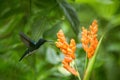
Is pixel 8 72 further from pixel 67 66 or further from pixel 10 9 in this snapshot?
pixel 67 66

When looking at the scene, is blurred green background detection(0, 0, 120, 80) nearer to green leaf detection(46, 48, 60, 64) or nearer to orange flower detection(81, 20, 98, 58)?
green leaf detection(46, 48, 60, 64)

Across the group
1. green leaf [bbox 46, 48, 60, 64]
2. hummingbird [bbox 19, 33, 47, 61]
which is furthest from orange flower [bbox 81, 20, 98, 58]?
green leaf [bbox 46, 48, 60, 64]

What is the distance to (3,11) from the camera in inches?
42.9

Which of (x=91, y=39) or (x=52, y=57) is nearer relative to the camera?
(x=91, y=39)

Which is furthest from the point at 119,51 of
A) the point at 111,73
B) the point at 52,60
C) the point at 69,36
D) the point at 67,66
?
Answer: the point at 67,66

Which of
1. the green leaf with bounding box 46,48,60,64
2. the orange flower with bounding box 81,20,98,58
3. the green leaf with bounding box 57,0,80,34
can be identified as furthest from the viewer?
the green leaf with bounding box 46,48,60,64

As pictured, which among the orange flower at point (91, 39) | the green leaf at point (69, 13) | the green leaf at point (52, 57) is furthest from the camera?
the green leaf at point (52, 57)

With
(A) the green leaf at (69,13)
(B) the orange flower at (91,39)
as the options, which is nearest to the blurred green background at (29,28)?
(A) the green leaf at (69,13)

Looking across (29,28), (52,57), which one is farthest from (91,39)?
(52,57)

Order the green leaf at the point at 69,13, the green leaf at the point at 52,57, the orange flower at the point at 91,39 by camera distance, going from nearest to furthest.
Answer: the orange flower at the point at 91,39, the green leaf at the point at 69,13, the green leaf at the point at 52,57

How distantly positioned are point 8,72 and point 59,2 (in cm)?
28

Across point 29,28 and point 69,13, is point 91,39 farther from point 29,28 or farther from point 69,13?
point 29,28

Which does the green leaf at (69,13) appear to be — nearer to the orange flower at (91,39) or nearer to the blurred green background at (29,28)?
the blurred green background at (29,28)

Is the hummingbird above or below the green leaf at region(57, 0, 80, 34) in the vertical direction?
below
